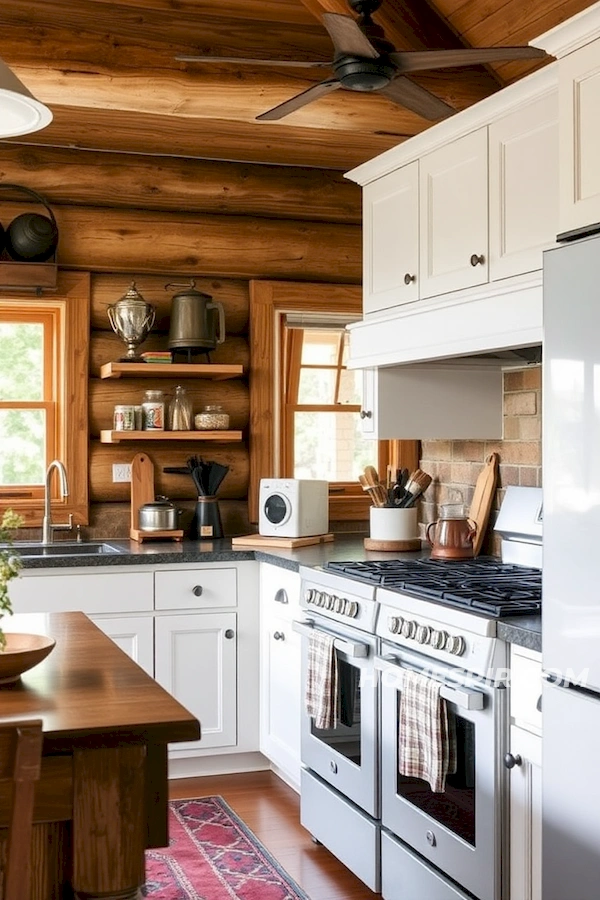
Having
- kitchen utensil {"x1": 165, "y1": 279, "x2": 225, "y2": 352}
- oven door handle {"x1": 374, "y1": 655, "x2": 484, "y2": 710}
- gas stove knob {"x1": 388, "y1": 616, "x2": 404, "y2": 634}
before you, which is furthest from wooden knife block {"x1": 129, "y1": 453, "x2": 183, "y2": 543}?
oven door handle {"x1": 374, "y1": 655, "x2": 484, "y2": 710}

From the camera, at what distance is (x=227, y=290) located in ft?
16.9

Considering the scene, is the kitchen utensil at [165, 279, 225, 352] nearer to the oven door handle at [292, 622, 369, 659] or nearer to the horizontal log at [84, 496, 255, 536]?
the horizontal log at [84, 496, 255, 536]

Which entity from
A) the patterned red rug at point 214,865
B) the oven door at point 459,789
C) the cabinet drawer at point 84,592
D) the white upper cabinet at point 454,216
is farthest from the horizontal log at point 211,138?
the patterned red rug at point 214,865

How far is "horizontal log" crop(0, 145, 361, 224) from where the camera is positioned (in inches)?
189

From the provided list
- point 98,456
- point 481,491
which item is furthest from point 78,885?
point 98,456

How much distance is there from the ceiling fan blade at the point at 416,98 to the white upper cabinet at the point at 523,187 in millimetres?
179

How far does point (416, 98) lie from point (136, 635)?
2.31 meters

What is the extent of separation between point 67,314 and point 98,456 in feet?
2.13

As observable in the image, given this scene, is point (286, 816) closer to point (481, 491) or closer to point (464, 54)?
point (481, 491)

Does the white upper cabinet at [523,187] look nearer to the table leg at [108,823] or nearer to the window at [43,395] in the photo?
the table leg at [108,823]

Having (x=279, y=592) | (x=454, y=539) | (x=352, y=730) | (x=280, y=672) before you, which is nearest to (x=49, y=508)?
(x=279, y=592)

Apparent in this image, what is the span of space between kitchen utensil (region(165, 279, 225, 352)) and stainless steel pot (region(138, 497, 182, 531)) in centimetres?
71

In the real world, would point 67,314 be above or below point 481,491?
above

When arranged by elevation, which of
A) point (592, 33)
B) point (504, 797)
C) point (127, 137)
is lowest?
point (504, 797)
